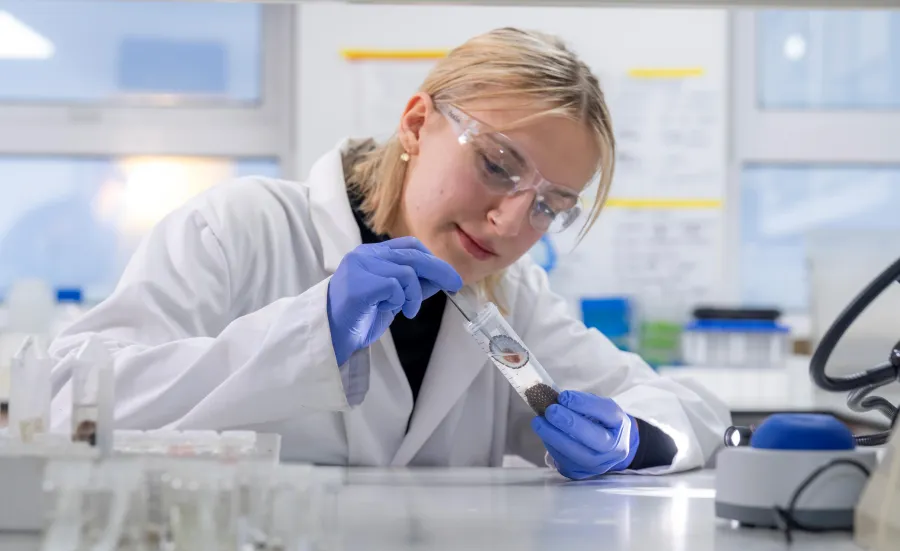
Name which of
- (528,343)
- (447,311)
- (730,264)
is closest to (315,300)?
(447,311)

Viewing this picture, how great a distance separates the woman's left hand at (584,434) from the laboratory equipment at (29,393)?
0.67 metres

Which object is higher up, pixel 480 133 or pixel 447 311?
pixel 480 133

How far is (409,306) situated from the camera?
1243mm

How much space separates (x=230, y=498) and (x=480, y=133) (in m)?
0.82

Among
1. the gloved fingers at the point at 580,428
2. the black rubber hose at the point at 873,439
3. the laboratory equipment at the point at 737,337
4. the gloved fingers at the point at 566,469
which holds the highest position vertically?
the black rubber hose at the point at 873,439

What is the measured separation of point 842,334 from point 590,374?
71 cm

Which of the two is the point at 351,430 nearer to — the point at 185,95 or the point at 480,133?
the point at 480,133

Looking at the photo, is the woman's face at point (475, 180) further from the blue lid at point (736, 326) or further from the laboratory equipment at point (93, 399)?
the blue lid at point (736, 326)

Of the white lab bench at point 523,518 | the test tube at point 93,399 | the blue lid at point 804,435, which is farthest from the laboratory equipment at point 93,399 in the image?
the blue lid at point 804,435

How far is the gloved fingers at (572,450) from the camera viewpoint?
1.25m

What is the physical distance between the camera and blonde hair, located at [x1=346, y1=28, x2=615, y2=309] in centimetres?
140

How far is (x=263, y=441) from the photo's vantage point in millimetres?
870

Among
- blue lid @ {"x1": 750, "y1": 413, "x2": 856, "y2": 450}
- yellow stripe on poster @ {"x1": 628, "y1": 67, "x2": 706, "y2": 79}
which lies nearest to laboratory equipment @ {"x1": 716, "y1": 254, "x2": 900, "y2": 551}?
blue lid @ {"x1": 750, "y1": 413, "x2": 856, "y2": 450}

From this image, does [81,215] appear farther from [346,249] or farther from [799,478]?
[799,478]
